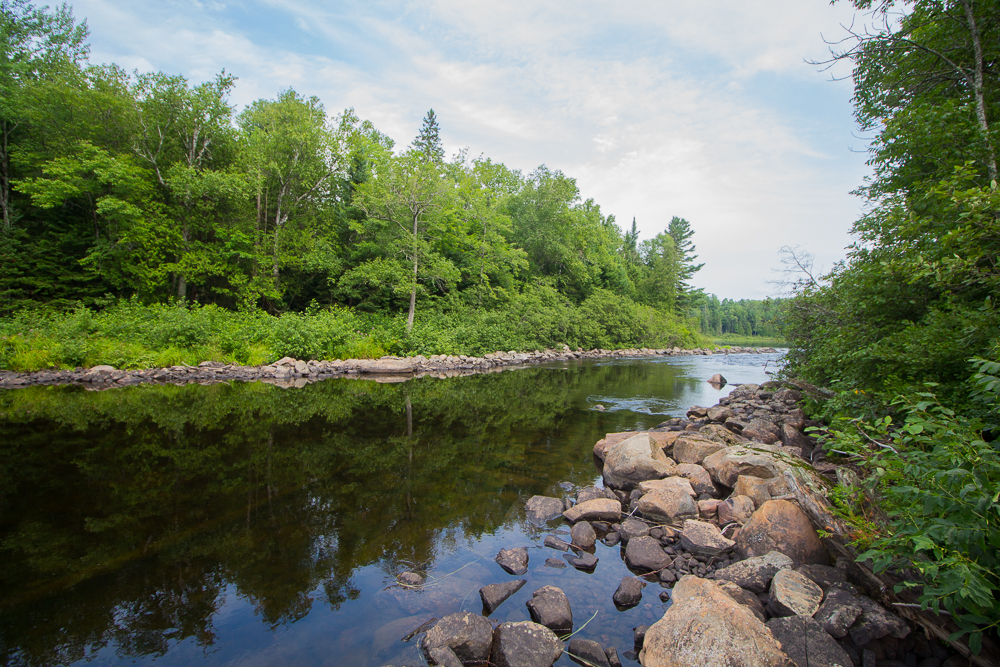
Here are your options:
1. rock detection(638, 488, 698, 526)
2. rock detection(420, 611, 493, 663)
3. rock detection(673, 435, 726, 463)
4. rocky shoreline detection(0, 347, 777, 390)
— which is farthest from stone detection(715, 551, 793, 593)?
rocky shoreline detection(0, 347, 777, 390)

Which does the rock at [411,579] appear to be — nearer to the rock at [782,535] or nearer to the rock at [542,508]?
the rock at [542,508]

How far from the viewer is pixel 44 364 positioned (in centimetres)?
1249

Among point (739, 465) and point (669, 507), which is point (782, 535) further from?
point (739, 465)

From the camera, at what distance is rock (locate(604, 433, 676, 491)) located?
5.91 m

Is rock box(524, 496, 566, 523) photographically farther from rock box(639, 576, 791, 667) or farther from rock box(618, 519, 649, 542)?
rock box(639, 576, 791, 667)

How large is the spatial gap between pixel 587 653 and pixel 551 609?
0.43 metres

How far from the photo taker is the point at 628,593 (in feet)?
12.0

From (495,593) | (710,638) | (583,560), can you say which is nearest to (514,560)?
(495,593)

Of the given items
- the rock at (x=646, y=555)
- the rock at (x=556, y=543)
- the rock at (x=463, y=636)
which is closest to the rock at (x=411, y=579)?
the rock at (x=463, y=636)

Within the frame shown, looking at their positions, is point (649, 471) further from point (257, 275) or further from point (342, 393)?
point (257, 275)

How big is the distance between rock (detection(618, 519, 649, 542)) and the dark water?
0.27m

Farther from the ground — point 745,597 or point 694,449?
point 694,449

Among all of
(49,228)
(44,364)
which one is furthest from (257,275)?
(44,364)

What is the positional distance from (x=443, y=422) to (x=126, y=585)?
659 centimetres
